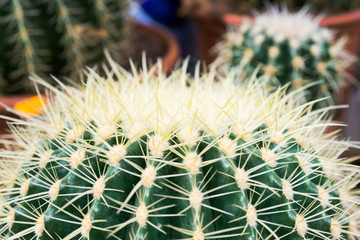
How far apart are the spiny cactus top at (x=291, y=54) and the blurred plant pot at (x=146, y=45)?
310mm

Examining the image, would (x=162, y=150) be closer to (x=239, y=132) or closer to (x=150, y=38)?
(x=239, y=132)

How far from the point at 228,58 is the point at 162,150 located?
0.79 m

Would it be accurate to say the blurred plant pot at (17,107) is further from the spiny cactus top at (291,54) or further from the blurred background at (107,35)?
the spiny cactus top at (291,54)

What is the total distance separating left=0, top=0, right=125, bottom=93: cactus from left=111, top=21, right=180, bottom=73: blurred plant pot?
140 millimetres

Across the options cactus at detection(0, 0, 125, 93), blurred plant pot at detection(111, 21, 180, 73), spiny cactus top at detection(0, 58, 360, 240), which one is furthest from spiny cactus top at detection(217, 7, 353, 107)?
→ spiny cactus top at detection(0, 58, 360, 240)

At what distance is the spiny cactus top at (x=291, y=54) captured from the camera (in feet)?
3.77

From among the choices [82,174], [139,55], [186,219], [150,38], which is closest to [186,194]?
[186,219]

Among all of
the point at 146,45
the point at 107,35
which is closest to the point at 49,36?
the point at 107,35

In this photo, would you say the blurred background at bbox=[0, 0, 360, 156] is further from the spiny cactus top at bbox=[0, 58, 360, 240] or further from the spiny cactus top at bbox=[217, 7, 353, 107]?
the spiny cactus top at bbox=[0, 58, 360, 240]

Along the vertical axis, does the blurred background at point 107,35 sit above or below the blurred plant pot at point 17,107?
above

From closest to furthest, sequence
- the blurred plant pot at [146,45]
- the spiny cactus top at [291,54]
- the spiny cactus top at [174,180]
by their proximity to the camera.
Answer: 1. the spiny cactus top at [174,180]
2. the spiny cactus top at [291,54]
3. the blurred plant pot at [146,45]

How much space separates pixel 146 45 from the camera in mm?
1715

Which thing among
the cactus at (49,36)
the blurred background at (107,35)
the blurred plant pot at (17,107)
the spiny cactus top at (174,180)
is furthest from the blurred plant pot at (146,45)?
the spiny cactus top at (174,180)

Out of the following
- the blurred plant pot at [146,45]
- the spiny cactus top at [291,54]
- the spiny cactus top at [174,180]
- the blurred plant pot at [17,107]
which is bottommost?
the spiny cactus top at [174,180]
